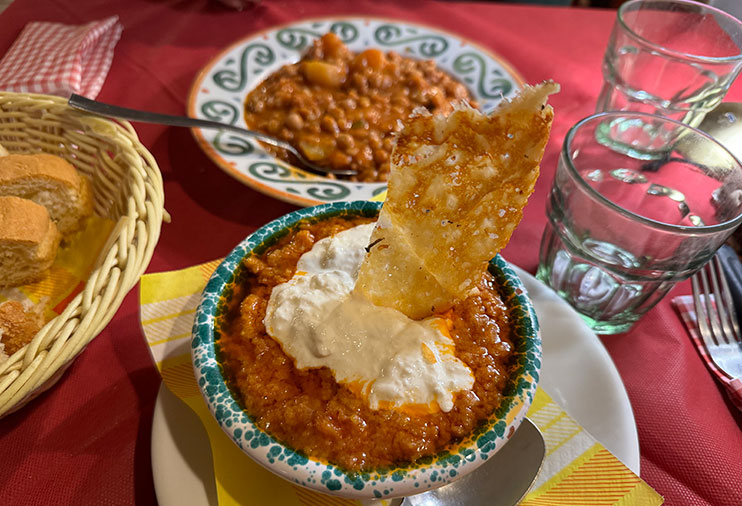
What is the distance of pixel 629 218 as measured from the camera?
1.31m

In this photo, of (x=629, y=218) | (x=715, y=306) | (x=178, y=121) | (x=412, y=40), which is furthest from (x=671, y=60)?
(x=178, y=121)

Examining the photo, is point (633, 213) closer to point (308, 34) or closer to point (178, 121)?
point (178, 121)

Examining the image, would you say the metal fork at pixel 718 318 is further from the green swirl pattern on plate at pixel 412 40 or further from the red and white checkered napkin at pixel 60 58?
the red and white checkered napkin at pixel 60 58

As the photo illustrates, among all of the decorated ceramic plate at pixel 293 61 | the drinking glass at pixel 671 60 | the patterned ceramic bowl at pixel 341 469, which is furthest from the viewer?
the drinking glass at pixel 671 60

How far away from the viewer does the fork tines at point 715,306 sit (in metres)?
1.61

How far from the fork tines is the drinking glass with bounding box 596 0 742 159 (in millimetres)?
751

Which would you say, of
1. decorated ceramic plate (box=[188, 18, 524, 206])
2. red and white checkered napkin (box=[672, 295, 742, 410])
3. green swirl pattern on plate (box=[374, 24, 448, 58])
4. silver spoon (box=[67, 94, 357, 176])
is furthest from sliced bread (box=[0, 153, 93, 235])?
red and white checkered napkin (box=[672, 295, 742, 410])

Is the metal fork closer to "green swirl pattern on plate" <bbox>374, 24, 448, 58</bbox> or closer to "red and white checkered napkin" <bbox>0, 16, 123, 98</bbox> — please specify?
"green swirl pattern on plate" <bbox>374, 24, 448, 58</bbox>

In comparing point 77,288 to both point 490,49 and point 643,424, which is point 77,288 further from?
point 490,49

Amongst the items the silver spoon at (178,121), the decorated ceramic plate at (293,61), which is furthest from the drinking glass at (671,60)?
the silver spoon at (178,121)

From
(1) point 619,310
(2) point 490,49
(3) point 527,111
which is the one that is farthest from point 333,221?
(2) point 490,49

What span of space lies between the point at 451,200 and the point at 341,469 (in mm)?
572

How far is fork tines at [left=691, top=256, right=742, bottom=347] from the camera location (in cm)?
161

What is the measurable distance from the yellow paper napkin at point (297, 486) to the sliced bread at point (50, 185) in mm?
482
